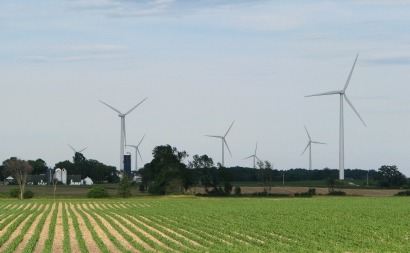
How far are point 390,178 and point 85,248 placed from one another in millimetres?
157759

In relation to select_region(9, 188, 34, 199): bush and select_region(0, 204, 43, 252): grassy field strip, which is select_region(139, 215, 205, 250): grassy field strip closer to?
select_region(0, 204, 43, 252): grassy field strip

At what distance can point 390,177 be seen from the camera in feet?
623

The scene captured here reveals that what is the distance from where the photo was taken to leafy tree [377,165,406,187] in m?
184

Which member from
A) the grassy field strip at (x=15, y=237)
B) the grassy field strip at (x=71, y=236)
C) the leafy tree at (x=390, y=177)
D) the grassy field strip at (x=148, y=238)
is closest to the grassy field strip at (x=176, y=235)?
the grassy field strip at (x=148, y=238)

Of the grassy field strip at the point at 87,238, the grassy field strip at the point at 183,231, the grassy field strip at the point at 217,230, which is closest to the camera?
the grassy field strip at the point at 87,238

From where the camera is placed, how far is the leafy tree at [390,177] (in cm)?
18425

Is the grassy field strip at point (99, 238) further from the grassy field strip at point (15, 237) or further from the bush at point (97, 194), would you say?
the bush at point (97, 194)

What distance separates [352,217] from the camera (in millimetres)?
63875

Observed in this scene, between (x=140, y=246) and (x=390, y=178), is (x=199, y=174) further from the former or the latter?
(x=140, y=246)

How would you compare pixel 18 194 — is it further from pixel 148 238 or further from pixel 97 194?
pixel 148 238

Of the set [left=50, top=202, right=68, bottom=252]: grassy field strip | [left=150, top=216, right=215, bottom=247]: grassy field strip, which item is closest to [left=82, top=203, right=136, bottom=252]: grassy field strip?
[left=50, top=202, right=68, bottom=252]: grassy field strip

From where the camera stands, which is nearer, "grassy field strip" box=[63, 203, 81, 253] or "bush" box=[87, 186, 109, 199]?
"grassy field strip" box=[63, 203, 81, 253]

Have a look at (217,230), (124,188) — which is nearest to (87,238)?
(217,230)

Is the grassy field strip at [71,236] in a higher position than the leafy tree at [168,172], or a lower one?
lower
